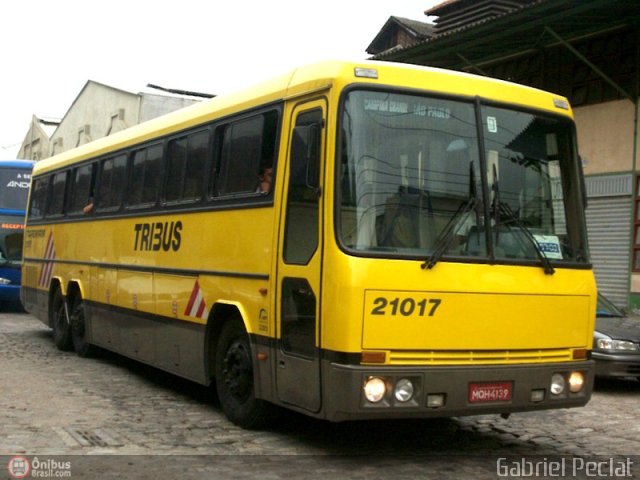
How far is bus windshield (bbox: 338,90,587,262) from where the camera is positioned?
22.2 ft

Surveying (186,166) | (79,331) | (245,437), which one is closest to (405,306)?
(245,437)

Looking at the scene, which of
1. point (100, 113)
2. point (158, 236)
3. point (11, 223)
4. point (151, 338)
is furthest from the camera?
point (100, 113)

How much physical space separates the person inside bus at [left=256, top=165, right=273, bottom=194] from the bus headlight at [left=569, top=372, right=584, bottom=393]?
2848mm

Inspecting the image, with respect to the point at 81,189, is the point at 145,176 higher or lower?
lower

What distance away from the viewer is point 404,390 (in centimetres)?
663

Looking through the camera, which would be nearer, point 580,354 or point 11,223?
point 580,354

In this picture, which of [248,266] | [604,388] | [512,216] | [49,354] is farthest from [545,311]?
[49,354]

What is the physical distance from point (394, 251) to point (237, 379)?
7.42 ft

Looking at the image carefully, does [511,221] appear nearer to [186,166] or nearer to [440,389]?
[440,389]

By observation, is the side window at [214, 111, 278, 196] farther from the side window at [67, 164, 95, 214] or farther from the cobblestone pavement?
the side window at [67, 164, 95, 214]

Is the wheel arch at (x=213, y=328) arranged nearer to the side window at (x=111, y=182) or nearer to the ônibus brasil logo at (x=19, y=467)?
the ônibus brasil logo at (x=19, y=467)

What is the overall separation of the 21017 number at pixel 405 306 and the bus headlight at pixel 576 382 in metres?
1.41

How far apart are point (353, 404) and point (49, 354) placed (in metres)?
8.28

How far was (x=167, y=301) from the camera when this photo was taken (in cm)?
984
